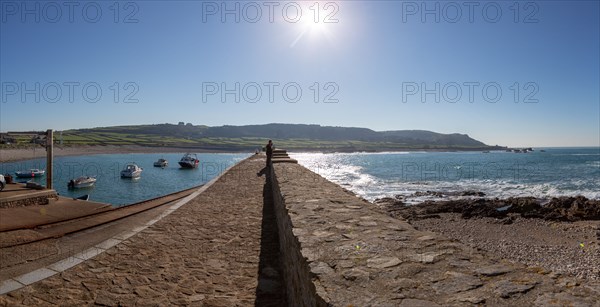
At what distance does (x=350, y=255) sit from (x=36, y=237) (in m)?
8.85

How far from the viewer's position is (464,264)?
8.62ft

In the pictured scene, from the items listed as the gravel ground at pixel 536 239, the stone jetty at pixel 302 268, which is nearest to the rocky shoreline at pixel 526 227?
the gravel ground at pixel 536 239

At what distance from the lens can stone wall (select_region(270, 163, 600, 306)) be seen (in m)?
2.08

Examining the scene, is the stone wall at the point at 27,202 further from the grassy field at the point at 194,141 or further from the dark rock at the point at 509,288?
the grassy field at the point at 194,141

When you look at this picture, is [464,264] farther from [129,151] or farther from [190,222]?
[129,151]

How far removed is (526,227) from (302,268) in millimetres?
20429

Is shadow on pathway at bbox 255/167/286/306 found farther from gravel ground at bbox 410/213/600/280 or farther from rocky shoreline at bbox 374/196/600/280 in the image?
rocky shoreline at bbox 374/196/600/280

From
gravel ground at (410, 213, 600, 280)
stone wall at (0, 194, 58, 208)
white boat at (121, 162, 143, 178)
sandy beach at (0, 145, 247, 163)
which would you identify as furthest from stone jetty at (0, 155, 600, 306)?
sandy beach at (0, 145, 247, 163)

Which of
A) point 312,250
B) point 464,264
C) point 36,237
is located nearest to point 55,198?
point 36,237

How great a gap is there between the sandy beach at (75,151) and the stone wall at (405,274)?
64.2 metres

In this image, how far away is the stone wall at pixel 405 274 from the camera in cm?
208

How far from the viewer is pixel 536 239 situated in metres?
16.1

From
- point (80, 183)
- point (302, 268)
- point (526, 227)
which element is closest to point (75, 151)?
point (80, 183)

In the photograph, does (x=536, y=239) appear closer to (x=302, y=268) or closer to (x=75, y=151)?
(x=302, y=268)
